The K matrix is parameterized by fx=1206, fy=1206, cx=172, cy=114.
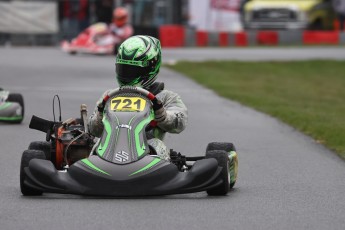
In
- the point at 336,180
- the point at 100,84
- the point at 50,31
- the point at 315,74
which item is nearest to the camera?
the point at 336,180

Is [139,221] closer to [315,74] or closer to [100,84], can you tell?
[100,84]

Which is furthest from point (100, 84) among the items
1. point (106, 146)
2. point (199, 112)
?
point (106, 146)

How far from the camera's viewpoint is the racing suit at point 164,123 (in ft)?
26.8

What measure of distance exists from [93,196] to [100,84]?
12.6m

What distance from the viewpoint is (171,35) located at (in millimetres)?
36781

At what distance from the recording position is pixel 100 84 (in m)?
20.4

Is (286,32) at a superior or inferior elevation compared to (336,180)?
inferior

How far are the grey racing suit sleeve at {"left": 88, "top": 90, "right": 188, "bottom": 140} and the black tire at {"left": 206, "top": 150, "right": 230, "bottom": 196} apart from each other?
0.41m

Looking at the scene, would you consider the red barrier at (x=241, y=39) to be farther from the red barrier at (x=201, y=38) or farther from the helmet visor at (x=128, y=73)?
the helmet visor at (x=128, y=73)

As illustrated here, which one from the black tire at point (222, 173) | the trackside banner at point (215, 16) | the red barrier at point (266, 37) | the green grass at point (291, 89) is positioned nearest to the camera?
the black tire at point (222, 173)

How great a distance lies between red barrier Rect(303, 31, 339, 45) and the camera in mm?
39938

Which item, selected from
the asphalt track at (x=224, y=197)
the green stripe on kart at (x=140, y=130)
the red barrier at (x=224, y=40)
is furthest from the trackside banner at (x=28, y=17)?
the green stripe on kart at (x=140, y=130)

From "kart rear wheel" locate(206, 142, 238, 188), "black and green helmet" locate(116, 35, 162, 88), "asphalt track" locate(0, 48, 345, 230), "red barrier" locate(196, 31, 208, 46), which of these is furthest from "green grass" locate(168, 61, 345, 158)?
"red barrier" locate(196, 31, 208, 46)

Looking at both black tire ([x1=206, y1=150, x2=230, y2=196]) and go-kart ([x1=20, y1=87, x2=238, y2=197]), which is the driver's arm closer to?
go-kart ([x1=20, y1=87, x2=238, y2=197])
